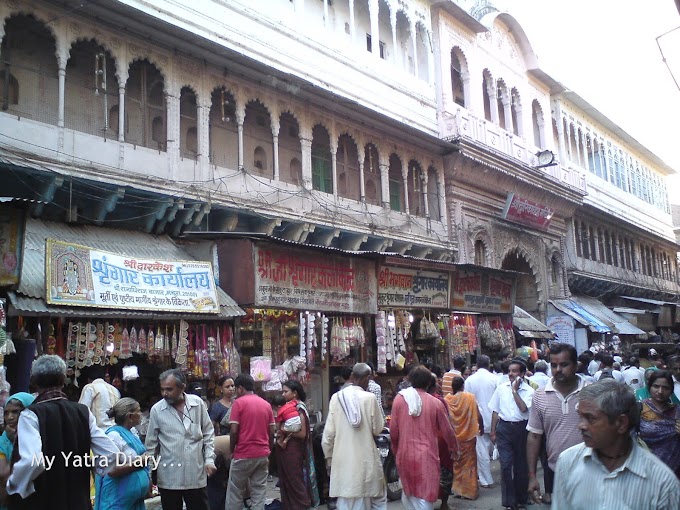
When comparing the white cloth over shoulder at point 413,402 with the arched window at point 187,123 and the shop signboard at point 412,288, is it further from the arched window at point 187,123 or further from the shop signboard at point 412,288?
the arched window at point 187,123

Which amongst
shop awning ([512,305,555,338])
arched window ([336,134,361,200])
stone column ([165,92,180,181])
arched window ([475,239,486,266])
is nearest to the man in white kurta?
stone column ([165,92,180,181])

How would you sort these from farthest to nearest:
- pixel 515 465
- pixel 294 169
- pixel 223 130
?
pixel 294 169 < pixel 223 130 < pixel 515 465

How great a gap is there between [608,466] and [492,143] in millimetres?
18620

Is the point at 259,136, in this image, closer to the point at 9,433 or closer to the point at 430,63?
the point at 430,63

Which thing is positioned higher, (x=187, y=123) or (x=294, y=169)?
(x=187, y=123)

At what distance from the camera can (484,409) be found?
902cm

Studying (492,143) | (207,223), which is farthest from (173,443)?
(492,143)

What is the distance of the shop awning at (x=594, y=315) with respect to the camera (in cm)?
2202

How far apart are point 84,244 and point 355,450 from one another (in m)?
5.90

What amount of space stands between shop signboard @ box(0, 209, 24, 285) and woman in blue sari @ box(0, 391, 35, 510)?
408 cm

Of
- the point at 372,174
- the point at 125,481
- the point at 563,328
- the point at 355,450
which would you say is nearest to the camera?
the point at 125,481

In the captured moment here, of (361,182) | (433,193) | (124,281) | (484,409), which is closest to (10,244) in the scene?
(124,281)

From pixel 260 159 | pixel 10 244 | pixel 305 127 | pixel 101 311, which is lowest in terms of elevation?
pixel 101 311

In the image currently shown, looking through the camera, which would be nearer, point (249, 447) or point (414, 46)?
point (249, 447)
